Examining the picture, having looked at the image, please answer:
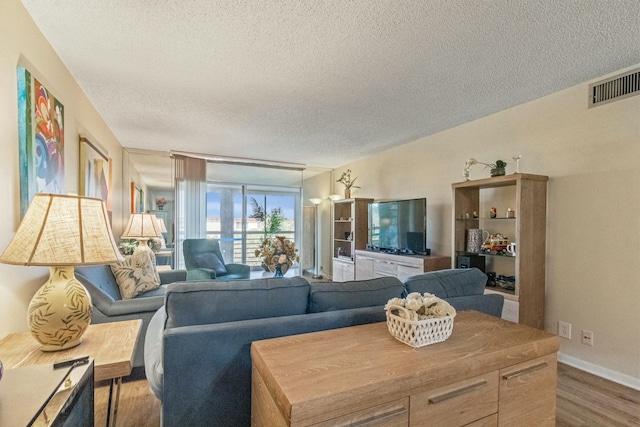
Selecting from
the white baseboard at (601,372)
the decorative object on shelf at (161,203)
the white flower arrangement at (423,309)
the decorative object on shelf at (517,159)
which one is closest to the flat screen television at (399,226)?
the decorative object on shelf at (517,159)

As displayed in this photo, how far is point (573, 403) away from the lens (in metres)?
1.96

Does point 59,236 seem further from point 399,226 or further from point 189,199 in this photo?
point 189,199

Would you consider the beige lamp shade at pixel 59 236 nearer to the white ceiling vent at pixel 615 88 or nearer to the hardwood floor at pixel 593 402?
the hardwood floor at pixel 593 402

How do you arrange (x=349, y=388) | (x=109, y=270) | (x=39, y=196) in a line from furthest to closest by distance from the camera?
(x=109, y=270) < (x=39, y=196) < (x=349, y=388)

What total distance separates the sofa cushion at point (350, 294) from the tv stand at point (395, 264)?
6.21ft

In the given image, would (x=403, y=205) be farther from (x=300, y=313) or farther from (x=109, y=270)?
(x=109, y=270)

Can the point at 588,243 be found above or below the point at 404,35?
below

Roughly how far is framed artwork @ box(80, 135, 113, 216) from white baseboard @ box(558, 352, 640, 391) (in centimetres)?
413

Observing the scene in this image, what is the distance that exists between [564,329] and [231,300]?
2.90 m

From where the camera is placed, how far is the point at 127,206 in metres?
4.89

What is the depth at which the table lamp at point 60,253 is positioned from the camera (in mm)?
1112

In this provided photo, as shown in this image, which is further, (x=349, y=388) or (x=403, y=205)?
(x=403, y=205)

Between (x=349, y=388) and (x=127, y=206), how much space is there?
17.2 ft

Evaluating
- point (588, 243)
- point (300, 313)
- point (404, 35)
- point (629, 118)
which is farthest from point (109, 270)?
point (629, 118)
